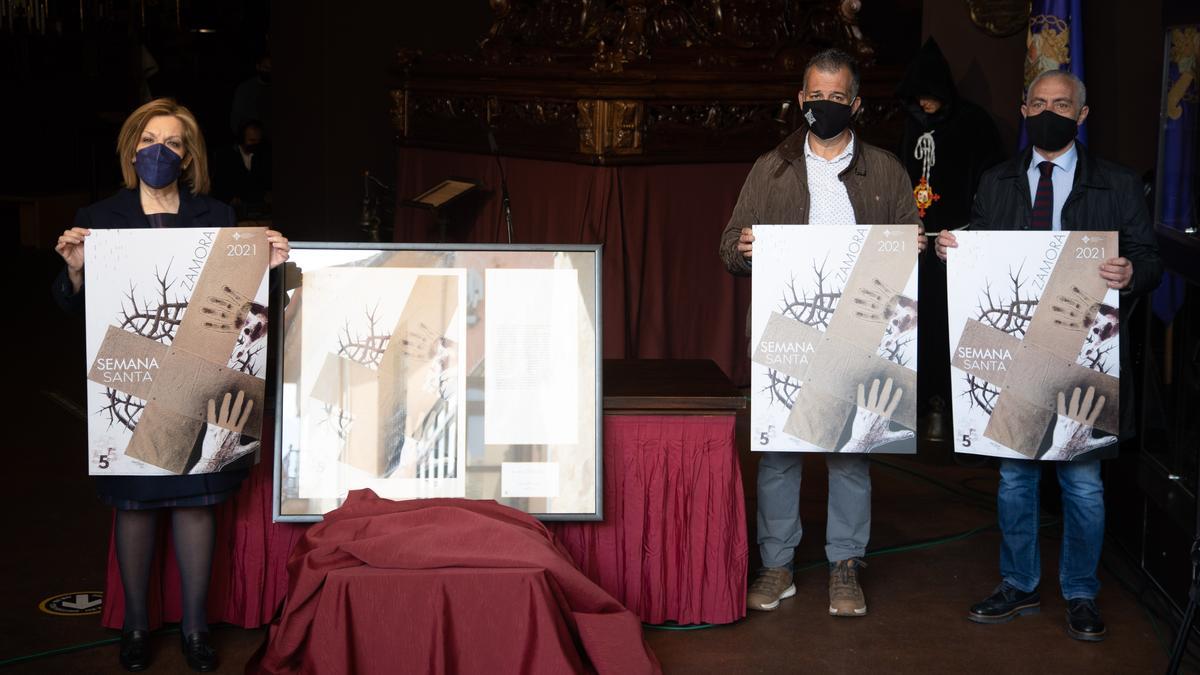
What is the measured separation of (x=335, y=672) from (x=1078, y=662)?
1.94 m

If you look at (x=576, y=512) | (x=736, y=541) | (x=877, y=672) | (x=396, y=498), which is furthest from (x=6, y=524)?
(x=877, y=672)

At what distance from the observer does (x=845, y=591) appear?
3.99 metres

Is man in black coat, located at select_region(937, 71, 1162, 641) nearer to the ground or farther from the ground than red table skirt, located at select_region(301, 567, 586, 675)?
farther from the ground

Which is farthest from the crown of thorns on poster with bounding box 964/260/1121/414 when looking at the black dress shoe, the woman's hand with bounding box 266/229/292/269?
the black dress shoe

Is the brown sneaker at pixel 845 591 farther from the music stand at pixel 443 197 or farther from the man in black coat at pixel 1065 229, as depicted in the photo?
the music stand at pixel 443 197

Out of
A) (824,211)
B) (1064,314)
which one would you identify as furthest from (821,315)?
(1064,314)

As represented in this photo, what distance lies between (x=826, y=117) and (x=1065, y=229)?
2.36ft

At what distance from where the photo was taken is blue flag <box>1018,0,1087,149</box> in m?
5.23

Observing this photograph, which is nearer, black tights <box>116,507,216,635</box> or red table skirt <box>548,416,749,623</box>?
black tights <box>116,507,216,635</box>

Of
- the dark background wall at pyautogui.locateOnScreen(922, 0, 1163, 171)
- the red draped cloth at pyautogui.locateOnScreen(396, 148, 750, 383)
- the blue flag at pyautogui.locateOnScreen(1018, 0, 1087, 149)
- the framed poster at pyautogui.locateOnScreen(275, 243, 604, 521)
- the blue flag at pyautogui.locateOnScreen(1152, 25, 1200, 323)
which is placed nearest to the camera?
the framed poster at pyautogui.locateOnScreen(275, 243, 604, 521)

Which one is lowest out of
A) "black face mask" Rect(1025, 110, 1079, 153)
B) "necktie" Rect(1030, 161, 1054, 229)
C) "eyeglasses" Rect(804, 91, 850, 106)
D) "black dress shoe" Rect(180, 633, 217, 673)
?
"black dress shoe" Rect(180, 633, 217, 673)

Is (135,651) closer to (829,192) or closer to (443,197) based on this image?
(829,192)

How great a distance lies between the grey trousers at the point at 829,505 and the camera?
3990mm

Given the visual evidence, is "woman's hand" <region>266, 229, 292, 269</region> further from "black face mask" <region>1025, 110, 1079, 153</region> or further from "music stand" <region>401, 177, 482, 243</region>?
"music stand" <region>401, 177, 482, 243</region>
